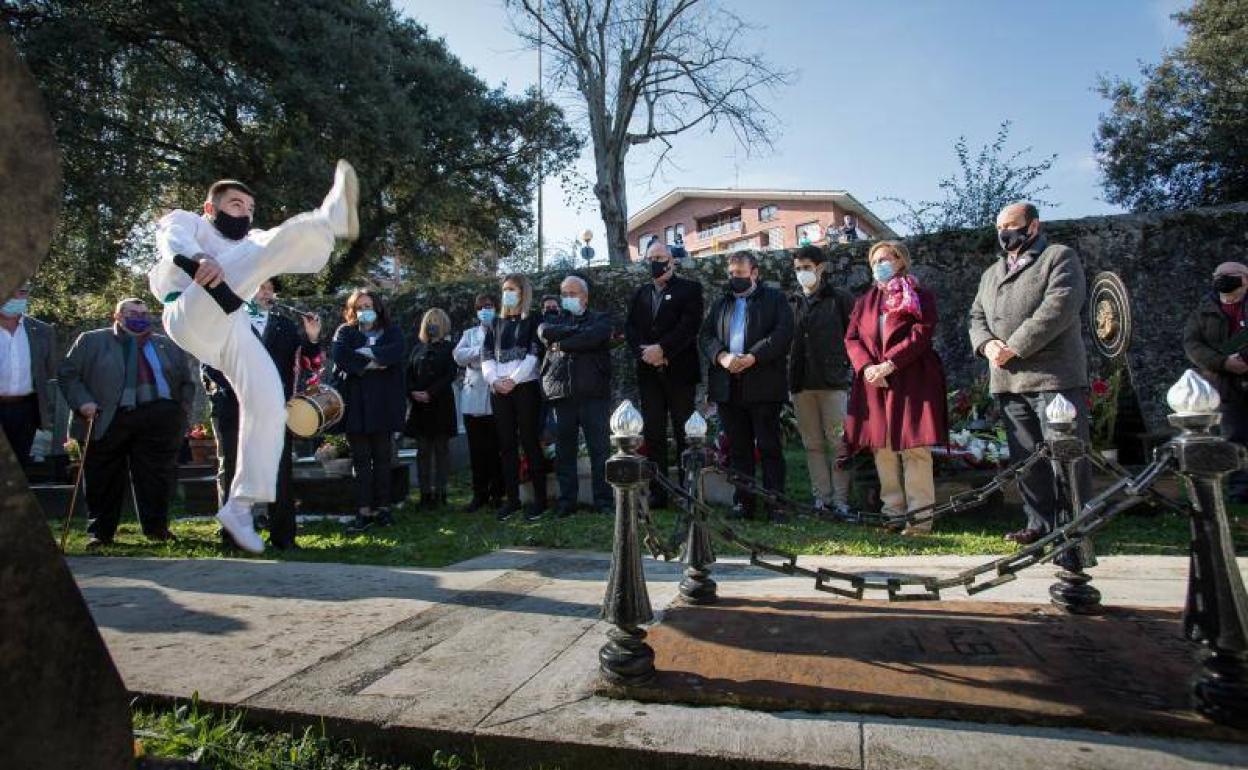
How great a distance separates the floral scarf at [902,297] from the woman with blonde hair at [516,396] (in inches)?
117

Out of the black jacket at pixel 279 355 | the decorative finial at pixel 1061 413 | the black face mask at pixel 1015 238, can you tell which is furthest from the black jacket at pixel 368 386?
the decorative finial at pixel 1061 413

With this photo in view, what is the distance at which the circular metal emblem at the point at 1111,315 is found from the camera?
5.59 metres

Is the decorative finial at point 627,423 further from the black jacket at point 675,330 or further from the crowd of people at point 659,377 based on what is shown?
the black jacket at point 675,330

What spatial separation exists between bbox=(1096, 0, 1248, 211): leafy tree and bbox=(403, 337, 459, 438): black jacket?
19825 mm

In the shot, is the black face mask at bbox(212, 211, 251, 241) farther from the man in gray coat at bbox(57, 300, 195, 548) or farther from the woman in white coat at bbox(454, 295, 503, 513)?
the woman in white coat at bbox(454, 295, 503, 513)

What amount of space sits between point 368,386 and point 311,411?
6.17 feet

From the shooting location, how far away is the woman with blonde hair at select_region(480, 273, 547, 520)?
6496 mm

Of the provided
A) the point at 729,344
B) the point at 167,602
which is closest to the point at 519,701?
the point at 167,602

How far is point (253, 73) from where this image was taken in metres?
16.3

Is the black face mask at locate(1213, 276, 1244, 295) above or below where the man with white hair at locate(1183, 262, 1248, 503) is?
above

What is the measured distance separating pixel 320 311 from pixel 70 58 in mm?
7953

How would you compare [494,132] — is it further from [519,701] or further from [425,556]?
[519,701]

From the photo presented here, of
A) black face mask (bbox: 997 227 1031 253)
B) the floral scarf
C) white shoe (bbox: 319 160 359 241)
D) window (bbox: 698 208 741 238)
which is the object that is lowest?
the floral scarf

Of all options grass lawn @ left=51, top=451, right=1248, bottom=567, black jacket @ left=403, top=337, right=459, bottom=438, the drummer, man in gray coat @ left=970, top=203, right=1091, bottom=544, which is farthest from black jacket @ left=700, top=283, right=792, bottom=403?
the drummer
